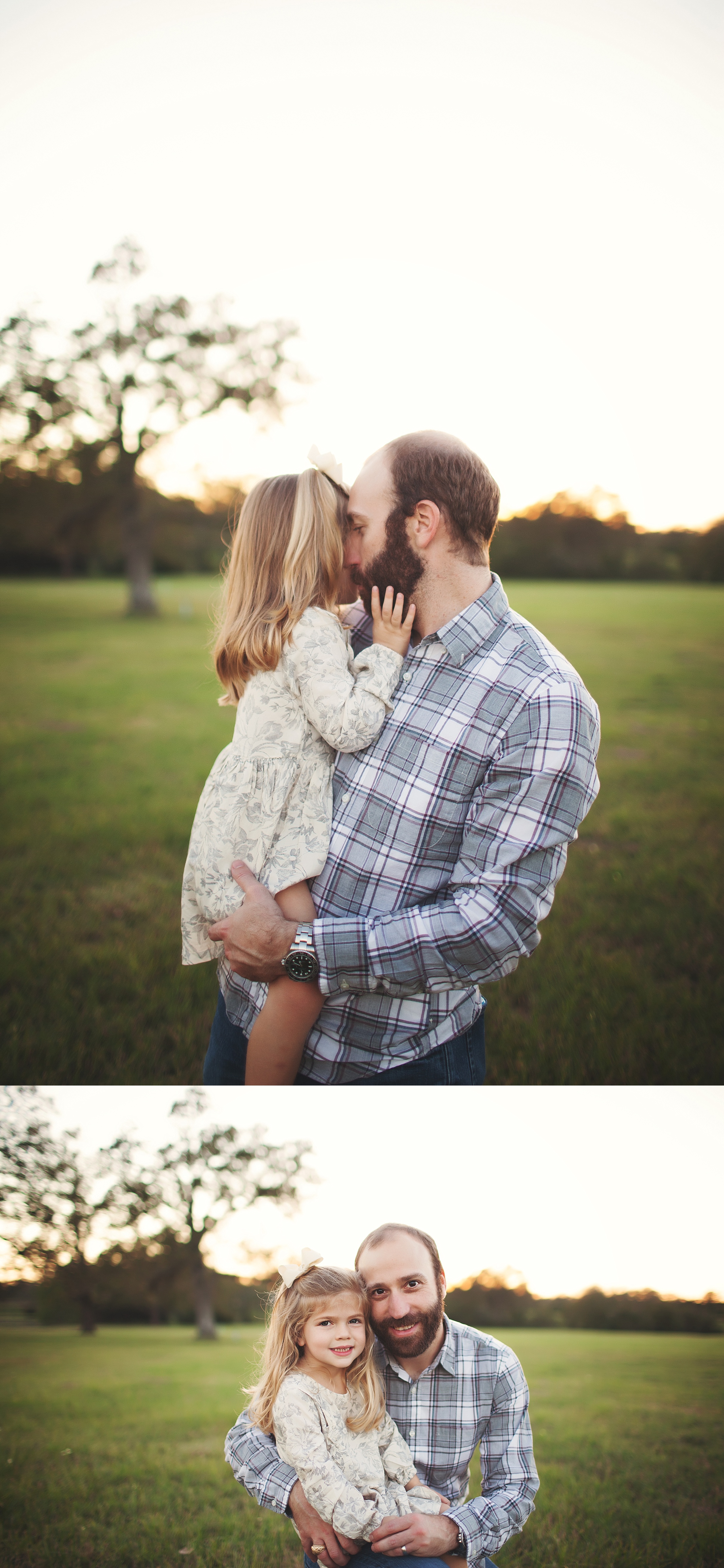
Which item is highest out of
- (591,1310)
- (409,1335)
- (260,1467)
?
(409,1335)

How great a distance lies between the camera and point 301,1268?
2240 mm

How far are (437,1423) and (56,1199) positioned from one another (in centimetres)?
135

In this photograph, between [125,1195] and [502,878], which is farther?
[125,1195]

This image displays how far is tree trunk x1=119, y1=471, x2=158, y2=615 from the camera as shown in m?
17.8

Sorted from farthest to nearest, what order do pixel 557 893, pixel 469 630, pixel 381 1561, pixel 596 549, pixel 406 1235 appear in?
pixel 596 549 < pixel 557 893 < pixel 469 630 < pixel 406 1235 < pixel 381 1561

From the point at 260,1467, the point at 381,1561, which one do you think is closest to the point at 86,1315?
the point at 260,1467

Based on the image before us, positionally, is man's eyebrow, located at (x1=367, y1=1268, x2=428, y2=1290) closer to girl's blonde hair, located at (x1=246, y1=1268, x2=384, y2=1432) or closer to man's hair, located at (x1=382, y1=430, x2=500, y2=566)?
girl's blonde hair, located at (x1=246, y1=1268, x2=384, y2=1432)

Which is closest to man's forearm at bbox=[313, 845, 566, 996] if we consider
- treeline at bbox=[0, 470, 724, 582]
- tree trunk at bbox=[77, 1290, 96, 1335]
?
tree trunk at bbox=[77, 1290, 96, 1335]

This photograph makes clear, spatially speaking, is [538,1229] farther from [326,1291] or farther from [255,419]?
[255,419]

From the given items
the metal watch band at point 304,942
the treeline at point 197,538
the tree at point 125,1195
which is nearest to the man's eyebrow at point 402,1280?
the tree at point 125,1195

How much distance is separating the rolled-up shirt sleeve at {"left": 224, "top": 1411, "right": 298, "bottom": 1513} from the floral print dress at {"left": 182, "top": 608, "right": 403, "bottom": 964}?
1170mm

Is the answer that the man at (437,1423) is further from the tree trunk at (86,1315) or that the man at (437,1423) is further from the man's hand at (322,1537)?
the tree trunk at (86,1315)

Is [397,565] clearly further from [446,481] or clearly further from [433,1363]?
[433,1363]

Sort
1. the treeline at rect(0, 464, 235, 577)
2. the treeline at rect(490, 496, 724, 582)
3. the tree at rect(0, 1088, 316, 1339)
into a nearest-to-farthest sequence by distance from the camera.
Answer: the tree at rect(0, 1088, 316, 1339)
the treeline at rect(490, 496, 724, 582)
the treeline at rect(0, 464, 235, 577)
